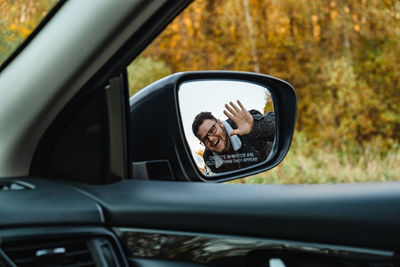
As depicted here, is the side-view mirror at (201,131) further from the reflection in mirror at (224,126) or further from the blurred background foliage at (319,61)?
the blurred background foliage at (319,61)

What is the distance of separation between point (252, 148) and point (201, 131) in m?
0.23

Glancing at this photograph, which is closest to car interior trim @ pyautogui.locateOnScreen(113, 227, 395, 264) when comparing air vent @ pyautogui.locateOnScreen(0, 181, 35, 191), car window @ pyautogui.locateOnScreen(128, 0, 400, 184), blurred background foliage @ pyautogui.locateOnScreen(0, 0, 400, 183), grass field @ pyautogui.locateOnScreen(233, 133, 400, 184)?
air vent @ pyautogui.locateOnScreen(0, 181, 35, 191)

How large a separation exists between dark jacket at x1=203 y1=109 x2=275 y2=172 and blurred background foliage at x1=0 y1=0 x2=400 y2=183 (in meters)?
7.03

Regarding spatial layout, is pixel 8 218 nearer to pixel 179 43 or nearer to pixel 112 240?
pixel 112 240

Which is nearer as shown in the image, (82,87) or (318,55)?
(82,87)

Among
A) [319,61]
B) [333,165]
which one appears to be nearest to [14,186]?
[333,165]

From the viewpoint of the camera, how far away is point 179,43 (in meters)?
9.93

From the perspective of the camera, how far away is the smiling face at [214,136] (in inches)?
72.5

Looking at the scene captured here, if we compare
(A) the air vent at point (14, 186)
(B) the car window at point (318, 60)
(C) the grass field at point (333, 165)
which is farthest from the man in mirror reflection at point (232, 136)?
(B) the car window at point (318, 60)

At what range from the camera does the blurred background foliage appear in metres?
9.46

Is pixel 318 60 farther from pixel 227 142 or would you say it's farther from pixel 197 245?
pixel 197 245

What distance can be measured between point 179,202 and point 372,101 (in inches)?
356

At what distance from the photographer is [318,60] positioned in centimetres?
1038

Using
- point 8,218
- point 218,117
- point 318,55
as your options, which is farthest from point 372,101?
point 8,218
